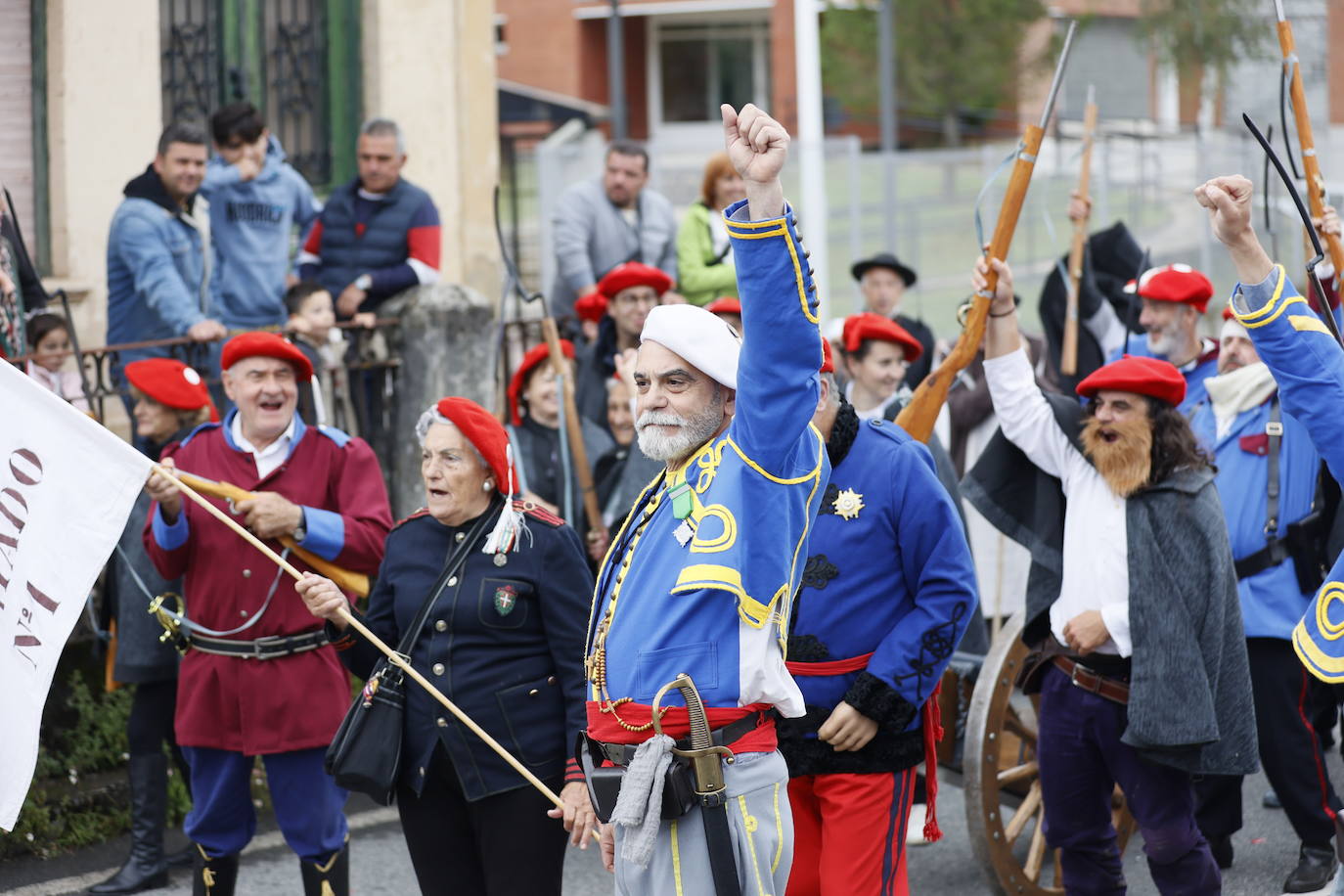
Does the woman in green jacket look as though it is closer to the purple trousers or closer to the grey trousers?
the purple trousers

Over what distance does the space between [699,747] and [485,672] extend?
1200 mm

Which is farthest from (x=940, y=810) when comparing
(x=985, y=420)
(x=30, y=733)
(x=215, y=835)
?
(x=30, y=733)

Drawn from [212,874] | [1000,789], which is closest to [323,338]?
[212,874]

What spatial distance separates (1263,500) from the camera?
638 cm

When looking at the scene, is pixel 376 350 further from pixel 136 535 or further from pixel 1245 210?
pixel 1245 210

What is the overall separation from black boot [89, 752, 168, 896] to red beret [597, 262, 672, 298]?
2939 mm

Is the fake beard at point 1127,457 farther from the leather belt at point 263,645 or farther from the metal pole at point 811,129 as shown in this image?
the metal pole at point 811,129

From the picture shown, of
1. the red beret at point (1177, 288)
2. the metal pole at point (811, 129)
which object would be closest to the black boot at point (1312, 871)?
the red beret at point (1177, 288)

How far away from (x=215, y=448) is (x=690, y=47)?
34.3 metres

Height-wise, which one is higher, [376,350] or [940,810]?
[376,350]

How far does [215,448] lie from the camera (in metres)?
5.52

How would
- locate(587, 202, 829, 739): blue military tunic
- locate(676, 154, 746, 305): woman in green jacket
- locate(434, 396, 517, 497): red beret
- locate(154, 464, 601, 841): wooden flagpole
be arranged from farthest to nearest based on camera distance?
locate(676, 154, 746, 305): woman in green jacket
locate(434, 396, 517, 497): red beret
locate(154, 464, 601, 841): wooden flagpole
locate(587, 202, 829, 739): blue military tunic

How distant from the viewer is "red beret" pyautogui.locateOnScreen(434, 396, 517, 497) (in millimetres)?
4770

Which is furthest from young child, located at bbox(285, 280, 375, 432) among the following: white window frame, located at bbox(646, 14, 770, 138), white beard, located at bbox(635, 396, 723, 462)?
white window frame, located at bbox(646, 14, 770, 138)
